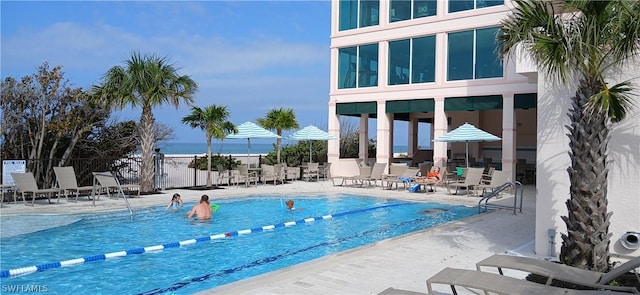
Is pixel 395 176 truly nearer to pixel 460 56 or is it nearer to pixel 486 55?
pixel 460 56

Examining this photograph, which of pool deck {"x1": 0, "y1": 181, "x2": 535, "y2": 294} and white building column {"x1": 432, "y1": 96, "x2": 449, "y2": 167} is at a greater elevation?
white building column {"x1": 432, "y1": 96, "x2": 449, "y2": 167}

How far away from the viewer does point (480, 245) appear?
8.52 m

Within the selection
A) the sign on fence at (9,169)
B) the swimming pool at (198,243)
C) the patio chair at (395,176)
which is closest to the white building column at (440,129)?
the patio chair at (395,176)

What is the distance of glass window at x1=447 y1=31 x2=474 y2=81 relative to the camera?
20344 millimetres

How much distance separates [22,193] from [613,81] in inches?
541

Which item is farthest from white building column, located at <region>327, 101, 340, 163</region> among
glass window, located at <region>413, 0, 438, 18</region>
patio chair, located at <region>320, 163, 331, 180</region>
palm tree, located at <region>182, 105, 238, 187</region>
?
palm tree, located at <region>182, 105, 238, 187</region>

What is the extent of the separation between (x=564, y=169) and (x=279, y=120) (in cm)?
1875

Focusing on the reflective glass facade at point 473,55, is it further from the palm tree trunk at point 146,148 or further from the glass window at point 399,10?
the palm tree trunk at point 146,148

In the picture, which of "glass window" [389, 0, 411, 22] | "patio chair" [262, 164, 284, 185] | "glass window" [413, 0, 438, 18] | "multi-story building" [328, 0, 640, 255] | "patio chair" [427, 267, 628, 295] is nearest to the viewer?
"patio chair" [427, 267, 628, 295]

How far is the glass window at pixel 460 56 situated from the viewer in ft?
66.7

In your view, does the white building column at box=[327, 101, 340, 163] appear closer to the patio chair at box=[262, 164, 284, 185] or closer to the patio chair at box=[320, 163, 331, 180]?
the patio chair at box=[320, 163, 331, 180]

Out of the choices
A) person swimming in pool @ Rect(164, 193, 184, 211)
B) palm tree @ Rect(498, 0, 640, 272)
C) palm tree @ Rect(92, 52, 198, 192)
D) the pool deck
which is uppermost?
palm tree @ Rect(92, 52, 198, 192)

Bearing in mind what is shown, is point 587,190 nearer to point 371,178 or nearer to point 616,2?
point 616,2

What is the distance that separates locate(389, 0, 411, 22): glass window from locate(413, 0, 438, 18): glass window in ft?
1.05
